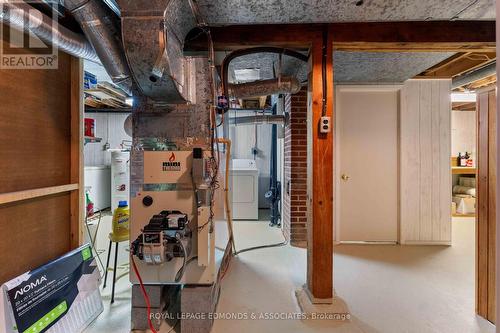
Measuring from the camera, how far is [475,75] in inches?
123

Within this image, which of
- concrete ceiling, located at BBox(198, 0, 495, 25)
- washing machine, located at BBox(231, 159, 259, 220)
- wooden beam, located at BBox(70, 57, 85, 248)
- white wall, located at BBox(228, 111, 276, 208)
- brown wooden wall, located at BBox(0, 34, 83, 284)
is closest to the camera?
brown wooden wall, located at BBox(0, 34, 83, 284)

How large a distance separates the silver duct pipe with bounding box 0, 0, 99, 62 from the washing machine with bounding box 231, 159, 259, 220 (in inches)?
124

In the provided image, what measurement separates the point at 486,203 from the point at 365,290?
1177 millimetres

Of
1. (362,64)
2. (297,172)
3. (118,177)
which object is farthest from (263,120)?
(118,177)

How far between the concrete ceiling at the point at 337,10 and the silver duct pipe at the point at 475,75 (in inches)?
60.4

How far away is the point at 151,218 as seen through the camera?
1583 millimetres

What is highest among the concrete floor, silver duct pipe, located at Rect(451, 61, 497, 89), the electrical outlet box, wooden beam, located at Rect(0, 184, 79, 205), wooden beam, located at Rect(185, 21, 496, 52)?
silver duct pipe, located at Rect(451, 61, 497, 89)

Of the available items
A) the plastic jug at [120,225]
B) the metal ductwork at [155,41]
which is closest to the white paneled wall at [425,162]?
the metal ductwork at [155,41]

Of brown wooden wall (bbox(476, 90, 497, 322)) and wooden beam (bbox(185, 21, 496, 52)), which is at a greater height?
wooden beam (bbox(185, 21, 496, 52))

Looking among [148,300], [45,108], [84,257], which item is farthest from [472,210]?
[45,108]

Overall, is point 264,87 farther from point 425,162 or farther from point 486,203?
point 425,162

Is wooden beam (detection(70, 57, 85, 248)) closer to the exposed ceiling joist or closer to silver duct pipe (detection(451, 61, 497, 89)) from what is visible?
the exposed ceiling joist

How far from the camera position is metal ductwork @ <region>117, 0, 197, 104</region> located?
128 cm

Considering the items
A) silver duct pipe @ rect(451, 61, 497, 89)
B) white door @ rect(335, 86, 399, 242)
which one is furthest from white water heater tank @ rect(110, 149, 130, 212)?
silver duct pipe @ rect(451, 61, 497, 89)
